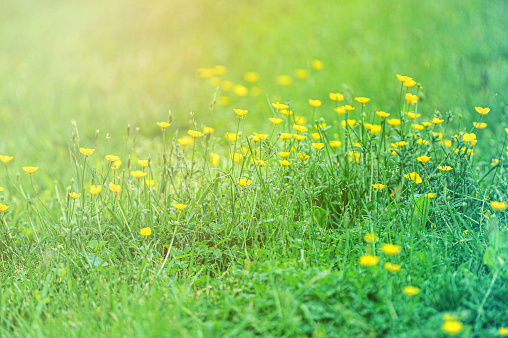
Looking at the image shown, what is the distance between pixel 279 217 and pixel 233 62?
369 cm

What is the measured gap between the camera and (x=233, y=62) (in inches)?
220

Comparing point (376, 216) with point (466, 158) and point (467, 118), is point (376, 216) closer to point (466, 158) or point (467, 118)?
point (466, 158)

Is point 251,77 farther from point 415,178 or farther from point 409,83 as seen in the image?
point 415,178

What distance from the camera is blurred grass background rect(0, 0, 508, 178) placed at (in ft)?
14.5

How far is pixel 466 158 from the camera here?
2.61 m

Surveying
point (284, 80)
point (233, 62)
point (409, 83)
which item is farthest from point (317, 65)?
point (409, 83)

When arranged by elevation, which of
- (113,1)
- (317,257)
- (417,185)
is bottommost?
(317,257)

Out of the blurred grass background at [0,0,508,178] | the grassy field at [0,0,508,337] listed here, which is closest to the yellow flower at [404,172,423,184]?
the grassy field at [0,0,508,337]

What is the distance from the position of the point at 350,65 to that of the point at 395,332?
3716mm

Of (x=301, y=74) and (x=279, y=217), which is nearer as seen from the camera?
(x=279, y=217)

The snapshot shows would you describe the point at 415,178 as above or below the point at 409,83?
below

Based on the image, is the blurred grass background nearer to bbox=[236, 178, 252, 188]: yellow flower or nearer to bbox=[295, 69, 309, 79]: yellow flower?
bbox=[295, 69, 309, 79]: yellow flower

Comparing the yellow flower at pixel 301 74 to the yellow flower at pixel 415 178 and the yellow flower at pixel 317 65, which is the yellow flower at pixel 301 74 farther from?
the yellow flower at pixel 415 178

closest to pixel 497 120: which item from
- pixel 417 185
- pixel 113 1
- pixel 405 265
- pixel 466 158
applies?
pixel 466 158
